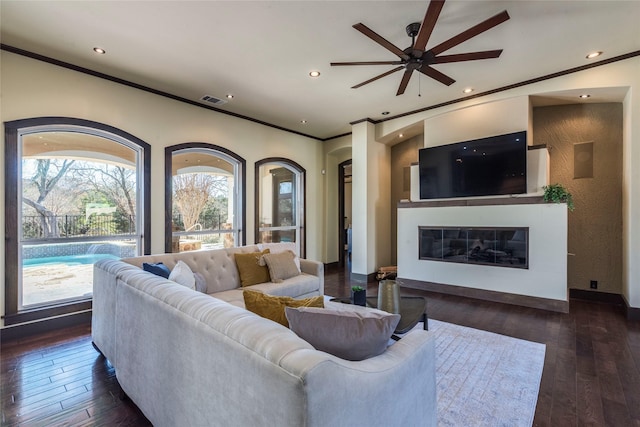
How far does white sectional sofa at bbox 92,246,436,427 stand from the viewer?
3.02 ft

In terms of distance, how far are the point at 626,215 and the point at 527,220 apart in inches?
42.0

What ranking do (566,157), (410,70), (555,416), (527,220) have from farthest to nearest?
(566,157), (527,220), (410,70), (555,416)

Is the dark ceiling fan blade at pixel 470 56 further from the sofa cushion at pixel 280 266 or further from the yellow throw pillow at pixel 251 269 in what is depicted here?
the yellow throw pillow at pixel 251 269

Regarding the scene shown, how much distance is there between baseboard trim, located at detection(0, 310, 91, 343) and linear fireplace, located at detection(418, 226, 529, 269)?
4900 mm

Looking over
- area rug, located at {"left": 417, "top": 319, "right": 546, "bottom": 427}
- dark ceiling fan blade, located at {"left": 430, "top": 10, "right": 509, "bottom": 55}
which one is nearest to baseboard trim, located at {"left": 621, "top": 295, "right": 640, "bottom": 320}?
area rug, located at {"left": 417, "top": 319, "right": 546, "bottom": 427}

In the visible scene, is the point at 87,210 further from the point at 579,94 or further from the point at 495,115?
the point at 579,94

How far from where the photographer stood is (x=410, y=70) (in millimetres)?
3111

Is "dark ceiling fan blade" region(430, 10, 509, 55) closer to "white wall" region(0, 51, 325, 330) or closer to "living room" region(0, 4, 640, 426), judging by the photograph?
"living room" region(0, 4, 640, 426)

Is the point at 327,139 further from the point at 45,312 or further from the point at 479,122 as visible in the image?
the point at 45,312

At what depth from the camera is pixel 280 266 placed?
3623 millimetres

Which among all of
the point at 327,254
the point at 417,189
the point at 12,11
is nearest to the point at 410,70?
the point at 417,189

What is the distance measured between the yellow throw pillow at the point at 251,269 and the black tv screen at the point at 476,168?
3104 mm

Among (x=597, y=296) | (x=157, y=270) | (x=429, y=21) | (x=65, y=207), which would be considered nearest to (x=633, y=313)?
(x=597, y=296)

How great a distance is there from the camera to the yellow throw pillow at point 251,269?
348cm
